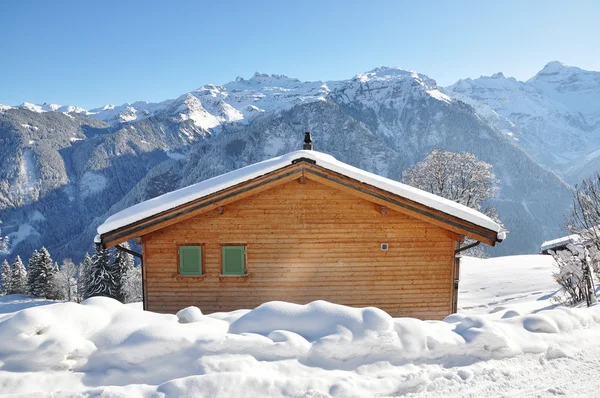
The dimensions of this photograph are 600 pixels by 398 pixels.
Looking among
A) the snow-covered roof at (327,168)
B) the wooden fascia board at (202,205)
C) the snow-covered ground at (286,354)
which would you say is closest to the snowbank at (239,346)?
the snow-covered ground at (286,354)

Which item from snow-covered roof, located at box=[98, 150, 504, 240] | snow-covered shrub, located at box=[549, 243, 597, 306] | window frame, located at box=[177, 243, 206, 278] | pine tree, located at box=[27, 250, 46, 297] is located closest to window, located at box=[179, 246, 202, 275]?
window frame, located at box=[177, 243, 206, 278]

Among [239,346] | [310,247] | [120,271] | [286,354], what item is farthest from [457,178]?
[120,271]

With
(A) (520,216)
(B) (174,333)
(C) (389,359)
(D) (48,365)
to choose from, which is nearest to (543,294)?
(C) (389,359)

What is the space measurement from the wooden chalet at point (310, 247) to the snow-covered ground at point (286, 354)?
380 centimetres

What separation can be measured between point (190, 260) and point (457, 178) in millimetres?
28699

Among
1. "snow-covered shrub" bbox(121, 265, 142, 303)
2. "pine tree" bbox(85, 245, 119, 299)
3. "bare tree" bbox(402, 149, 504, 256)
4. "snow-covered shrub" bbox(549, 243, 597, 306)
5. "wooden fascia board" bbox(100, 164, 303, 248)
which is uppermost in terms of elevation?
"bare tree" bbox(402, 149, 504, 256)

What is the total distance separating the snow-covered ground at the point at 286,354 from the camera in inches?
150

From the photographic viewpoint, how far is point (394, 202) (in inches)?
343

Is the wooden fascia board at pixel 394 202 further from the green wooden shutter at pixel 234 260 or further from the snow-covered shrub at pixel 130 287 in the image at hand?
the snow-covered shrub at pixel 130 287

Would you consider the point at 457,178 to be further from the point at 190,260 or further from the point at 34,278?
the point at 34,278

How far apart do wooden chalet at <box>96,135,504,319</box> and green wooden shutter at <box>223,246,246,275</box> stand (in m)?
0.03

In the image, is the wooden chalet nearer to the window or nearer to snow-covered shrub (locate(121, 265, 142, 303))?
the window

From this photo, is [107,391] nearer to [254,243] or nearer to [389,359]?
[389,359]

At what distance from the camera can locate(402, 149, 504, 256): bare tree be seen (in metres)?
31.1
